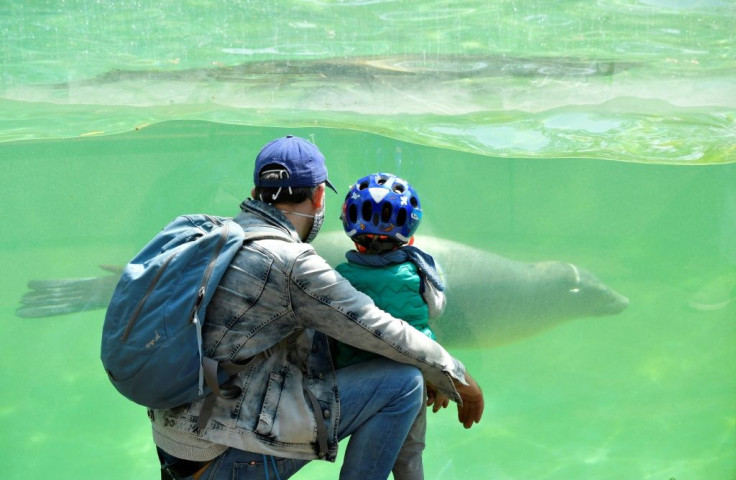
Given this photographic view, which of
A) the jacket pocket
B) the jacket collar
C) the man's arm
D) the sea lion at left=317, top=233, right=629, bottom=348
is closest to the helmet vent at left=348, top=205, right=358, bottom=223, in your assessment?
the jacket collar

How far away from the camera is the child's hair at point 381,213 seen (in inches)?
103

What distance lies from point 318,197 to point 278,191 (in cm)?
15

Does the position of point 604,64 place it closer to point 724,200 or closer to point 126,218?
point 724,200

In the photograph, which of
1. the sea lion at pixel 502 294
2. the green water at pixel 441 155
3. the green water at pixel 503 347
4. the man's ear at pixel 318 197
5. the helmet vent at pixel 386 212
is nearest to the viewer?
the man's ear at pixel 318 197

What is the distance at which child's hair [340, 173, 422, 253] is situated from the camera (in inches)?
103

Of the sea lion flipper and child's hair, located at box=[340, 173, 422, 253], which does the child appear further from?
the sea lion flipper

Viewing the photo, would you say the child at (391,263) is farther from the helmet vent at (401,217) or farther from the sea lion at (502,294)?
the sea lion at (502,294)

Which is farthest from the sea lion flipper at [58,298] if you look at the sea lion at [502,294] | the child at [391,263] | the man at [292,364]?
the child at [391,263]

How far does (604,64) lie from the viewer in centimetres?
505

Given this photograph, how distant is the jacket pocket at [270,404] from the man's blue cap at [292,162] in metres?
0.61

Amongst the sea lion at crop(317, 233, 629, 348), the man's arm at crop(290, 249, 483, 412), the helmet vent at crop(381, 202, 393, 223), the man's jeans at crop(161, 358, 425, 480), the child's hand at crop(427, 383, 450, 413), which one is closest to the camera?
the man's arm at crop(290, 249, 483, 412)

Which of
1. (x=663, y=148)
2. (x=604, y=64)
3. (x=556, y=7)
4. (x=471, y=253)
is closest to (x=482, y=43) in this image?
(x=556, y=7)

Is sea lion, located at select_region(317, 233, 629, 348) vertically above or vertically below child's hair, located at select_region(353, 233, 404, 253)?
below

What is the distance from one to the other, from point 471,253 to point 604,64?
177cm
